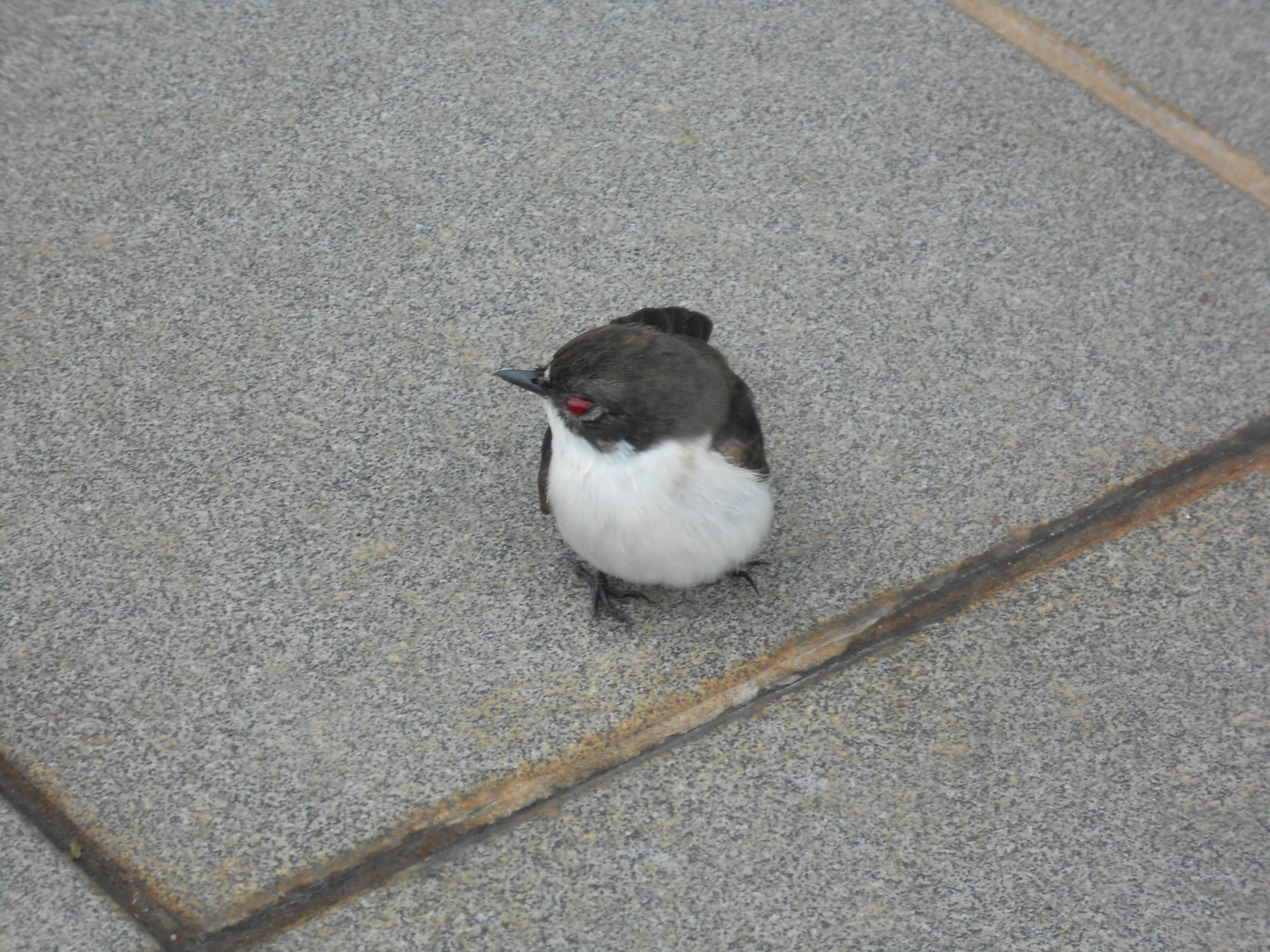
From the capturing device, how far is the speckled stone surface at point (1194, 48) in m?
4.94

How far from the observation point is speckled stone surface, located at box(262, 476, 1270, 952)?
266 cm

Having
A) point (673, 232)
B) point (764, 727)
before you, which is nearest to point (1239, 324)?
point (673, 232)

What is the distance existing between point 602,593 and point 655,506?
1.48 ft

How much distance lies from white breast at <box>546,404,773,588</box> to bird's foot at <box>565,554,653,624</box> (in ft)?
0.71

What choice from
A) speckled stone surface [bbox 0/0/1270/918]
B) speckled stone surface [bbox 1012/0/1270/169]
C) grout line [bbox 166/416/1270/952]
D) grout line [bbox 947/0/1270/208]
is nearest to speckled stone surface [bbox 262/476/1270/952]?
grout line [bbox 166/416/1270/952]

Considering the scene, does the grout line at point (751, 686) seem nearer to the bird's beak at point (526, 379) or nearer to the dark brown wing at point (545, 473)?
the dark brown wing at point (545, 473)

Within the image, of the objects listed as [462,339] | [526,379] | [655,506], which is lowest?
[462,339]

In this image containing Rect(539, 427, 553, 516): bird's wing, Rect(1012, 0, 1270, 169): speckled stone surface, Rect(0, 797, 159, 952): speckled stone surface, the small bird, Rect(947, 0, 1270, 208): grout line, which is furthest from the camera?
Rect(1012, 0, 1270, 169): speckled stone surface

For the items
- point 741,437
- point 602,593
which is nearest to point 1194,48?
point 741,437

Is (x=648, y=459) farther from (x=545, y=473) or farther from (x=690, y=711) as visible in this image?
(x=690, y=711)

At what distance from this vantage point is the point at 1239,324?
4.14m

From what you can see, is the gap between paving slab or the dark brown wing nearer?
the gap between paving slab

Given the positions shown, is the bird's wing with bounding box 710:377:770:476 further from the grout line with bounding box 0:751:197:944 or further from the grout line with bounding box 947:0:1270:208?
the grout line with bounding box 947:0:1270:208

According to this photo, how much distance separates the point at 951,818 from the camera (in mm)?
2869
